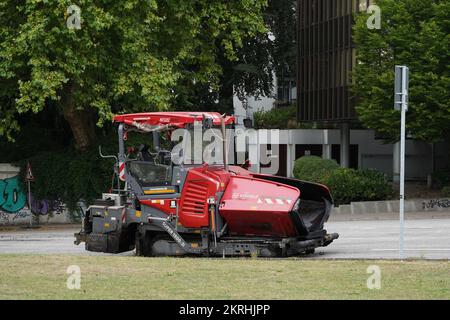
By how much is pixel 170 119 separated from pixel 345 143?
148 feet

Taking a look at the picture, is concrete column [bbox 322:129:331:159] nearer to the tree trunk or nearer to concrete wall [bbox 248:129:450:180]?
concrete wall [bbox 248:129:450:180]

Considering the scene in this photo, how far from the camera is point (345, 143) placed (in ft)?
210

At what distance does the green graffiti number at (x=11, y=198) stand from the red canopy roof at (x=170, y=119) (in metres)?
Answer: 21.7

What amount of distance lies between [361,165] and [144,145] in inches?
1980

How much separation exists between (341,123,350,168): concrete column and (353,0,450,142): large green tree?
722 inches

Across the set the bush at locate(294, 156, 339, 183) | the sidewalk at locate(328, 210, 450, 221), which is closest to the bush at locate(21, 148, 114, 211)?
the sidewalk at locate(328, 210, 450, 221)

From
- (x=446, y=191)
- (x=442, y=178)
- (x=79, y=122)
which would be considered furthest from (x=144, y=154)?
(x=442, y=178)

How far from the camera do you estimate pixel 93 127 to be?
1651 inches

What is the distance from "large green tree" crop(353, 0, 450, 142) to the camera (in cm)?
4106

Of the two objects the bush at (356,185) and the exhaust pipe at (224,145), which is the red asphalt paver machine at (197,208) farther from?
the bush at (356,185)

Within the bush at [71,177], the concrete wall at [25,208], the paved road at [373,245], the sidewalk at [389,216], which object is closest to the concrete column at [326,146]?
the sidewalk at [389,216]

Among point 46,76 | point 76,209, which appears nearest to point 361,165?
point 76,209

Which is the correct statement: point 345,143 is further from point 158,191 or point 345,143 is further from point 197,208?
point 197,208

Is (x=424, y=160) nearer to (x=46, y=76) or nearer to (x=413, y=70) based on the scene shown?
(x=413, y=70)
